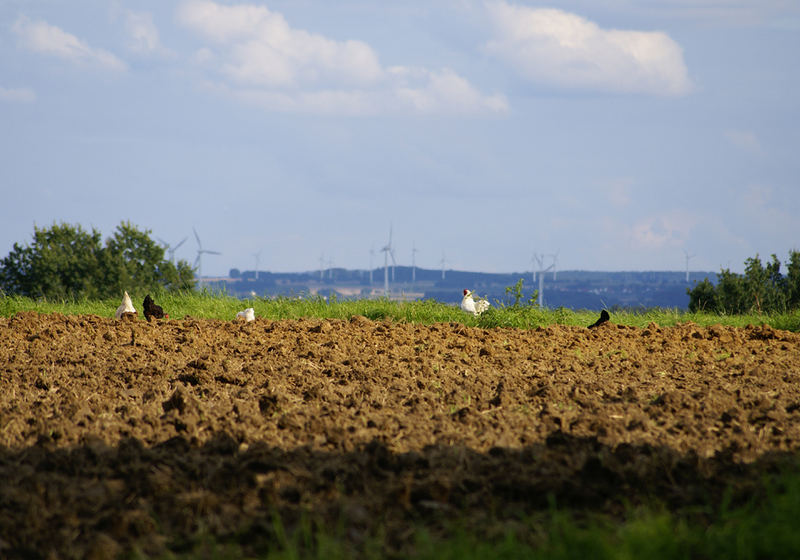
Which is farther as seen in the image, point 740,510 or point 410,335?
point 410,335

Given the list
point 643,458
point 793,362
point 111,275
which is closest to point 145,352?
point 643,458

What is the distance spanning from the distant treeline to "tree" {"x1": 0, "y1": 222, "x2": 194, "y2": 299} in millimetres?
22866

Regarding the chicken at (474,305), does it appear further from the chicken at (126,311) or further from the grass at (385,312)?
the chicken at (126,311)

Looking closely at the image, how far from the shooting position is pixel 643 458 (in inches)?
175

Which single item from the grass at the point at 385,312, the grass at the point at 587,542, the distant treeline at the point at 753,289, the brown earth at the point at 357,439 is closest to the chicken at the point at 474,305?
the grass at the point at 385,312

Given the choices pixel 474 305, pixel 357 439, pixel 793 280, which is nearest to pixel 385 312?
pixel 474 305

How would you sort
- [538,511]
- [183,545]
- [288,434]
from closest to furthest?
[183,545]
[538,511]
[288,434]

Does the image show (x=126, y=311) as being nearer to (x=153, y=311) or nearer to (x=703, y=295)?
(x=153, y=311)

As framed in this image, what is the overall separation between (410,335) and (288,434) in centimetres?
543

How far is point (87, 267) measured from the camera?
39938 millimetres

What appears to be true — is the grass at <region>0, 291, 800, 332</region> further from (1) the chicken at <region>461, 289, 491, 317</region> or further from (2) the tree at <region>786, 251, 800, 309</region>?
(2) the tree at <region>786, 251, 800, 309</region>

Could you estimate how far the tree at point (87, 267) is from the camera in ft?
123

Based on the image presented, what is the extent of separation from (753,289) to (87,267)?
1264 inches

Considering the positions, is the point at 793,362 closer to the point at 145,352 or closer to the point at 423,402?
the point at 423,402
